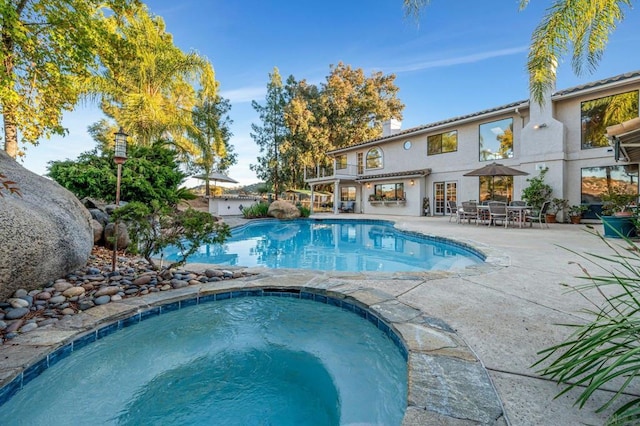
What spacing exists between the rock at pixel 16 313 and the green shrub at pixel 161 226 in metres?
1.16

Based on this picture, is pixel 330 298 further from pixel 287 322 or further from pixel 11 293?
pixel 11 293

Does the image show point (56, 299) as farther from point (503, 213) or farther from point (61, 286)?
point (503, 213)

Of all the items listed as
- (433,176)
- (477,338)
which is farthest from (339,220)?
(477,338)

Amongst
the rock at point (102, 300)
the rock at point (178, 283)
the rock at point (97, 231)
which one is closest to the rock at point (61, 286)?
the rock at point (102, 300)

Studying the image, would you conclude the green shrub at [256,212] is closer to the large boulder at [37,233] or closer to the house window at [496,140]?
the large boulder at [37,233]

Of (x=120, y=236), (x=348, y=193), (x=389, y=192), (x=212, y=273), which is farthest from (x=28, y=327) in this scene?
(x=348, y=193)

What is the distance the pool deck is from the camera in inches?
56.6

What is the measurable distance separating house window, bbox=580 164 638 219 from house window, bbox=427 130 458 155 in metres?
5.50

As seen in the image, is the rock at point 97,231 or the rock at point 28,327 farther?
the rock at point 97,231

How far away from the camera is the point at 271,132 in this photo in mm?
23453

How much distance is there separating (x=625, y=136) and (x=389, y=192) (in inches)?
484

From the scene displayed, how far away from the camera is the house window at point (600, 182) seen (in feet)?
33.1

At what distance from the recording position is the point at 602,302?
2.90 m

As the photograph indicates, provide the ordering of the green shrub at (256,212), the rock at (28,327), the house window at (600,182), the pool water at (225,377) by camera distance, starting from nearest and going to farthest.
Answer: the pool water at (225,377) → the rock at (28,327) → the house window at (600,182) → the green shrub at (256,212)
